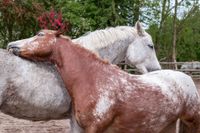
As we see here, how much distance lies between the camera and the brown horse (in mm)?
3637

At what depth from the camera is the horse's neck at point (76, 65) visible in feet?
12.3

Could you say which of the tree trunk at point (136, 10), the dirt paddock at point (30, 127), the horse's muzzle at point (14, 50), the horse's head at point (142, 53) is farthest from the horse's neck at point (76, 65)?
the tree trunk at point (136, 10)

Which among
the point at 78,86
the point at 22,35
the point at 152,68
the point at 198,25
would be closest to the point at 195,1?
the point at 198,25

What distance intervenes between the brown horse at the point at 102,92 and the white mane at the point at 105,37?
584mm

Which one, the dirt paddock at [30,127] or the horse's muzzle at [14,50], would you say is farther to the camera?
the dirt paddock at [30,127]

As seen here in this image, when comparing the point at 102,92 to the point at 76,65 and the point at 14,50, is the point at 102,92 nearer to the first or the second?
the point at 76,65

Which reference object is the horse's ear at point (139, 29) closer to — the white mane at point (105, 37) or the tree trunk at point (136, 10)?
the white mane at point (105, 37)

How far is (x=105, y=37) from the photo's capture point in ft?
15.2

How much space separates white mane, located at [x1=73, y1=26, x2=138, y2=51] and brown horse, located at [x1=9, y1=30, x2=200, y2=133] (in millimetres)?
584

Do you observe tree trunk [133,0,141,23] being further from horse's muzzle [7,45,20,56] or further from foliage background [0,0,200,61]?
horse's muzzle [7,45,20,56]

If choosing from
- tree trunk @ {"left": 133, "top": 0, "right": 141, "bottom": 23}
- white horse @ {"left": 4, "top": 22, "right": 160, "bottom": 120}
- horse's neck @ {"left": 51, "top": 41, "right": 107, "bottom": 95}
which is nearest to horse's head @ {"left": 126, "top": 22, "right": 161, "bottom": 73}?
horse's neck @ {"left": 51, "top": 41, "right": 107, "bottom": 95}

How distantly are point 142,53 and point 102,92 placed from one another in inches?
63.8

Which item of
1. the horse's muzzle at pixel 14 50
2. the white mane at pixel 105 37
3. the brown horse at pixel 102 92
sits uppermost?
the horse's muzzle at pixel 14 50

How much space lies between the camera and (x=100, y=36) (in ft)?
15.0
